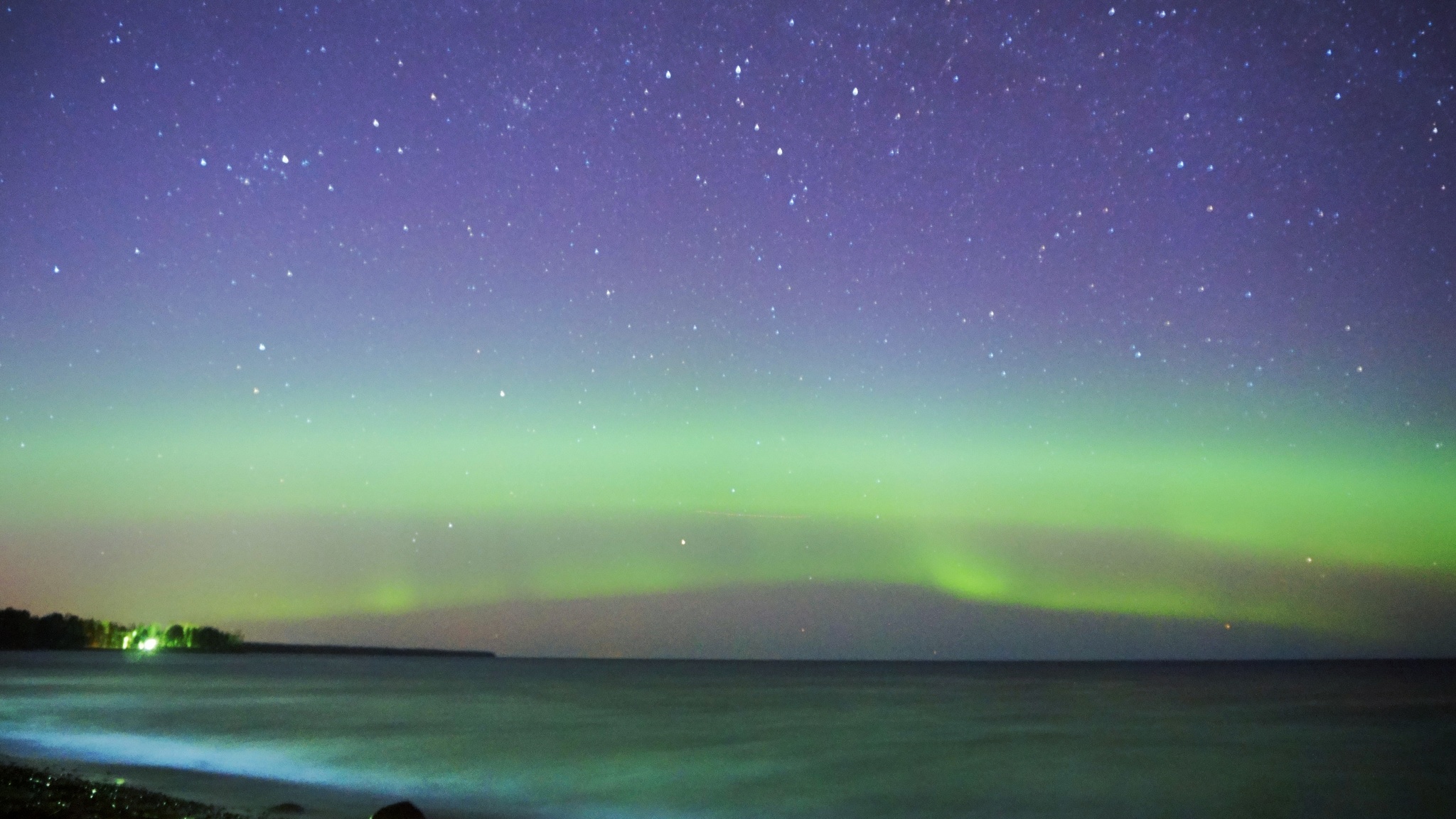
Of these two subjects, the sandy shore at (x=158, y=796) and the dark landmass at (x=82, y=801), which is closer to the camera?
the dark landmass at (x=82, y=801)

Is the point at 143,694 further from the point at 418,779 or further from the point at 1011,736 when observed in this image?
the point at 1011,736

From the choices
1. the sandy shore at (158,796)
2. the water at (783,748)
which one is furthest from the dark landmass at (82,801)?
the water at (783,748)

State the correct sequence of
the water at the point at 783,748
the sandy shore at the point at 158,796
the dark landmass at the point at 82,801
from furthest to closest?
the water at the point at 783,748
the sandy shore at the point at 158,796
the dark landmass at the point at 82,801

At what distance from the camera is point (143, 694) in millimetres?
43812

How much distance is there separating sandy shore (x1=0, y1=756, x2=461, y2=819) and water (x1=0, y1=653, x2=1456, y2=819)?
1241 mm

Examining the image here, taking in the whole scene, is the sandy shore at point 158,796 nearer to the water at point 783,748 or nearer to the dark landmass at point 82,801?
the dark landmass at point 82,801

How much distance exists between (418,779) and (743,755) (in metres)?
8.49

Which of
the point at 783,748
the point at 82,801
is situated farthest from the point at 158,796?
the point at 783,748

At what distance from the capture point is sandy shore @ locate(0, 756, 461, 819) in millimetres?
12398

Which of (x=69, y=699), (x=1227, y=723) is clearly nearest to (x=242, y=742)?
(x=69, y=699)

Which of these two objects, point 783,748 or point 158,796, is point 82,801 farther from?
point 783,748

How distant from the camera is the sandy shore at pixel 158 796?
12.4 meters

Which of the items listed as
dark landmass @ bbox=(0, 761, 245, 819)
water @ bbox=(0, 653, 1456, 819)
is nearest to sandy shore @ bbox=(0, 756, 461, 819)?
dark landmass @ bbox=(0, 761, 245, 819)

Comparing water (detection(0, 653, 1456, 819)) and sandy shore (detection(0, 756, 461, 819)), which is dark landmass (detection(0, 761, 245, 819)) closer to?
sandy shore (detection(0, 756, 461, 819))
